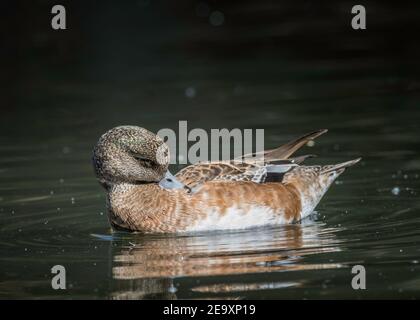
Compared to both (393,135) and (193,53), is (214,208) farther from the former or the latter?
(193,53)

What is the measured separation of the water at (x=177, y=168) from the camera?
7844mm

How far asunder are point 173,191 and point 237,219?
0.57m

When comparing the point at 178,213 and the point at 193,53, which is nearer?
the point at 178,213

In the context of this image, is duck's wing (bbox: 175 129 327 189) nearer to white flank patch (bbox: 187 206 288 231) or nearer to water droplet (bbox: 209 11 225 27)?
white flank patch (bbox: 187 206 288 231)

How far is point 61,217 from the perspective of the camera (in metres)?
10.1

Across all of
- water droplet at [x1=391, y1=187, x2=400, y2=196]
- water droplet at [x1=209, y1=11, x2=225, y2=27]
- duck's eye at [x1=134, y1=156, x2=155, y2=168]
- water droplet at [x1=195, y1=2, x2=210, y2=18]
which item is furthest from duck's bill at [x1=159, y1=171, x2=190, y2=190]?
water droplet at [x1=195, y1=2, x2=210, y2=18]

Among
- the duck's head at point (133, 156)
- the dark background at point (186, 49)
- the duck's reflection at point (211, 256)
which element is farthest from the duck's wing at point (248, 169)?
the dark background at point (186, 49)

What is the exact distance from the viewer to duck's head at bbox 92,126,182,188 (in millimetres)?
9172

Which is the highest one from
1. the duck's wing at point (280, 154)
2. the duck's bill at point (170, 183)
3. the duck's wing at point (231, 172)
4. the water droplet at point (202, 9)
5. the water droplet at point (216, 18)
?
the water droplet at point (202, 9)

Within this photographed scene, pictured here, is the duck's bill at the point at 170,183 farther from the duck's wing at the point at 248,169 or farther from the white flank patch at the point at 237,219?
the white flank patch at the point at 237,219

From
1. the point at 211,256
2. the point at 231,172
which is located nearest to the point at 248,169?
the point at 231,172

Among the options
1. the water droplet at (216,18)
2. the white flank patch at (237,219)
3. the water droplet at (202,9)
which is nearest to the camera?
the white flank patch at (237,219)

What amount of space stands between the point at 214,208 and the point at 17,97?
7.22 m

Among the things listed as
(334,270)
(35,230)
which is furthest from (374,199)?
(35,230)
